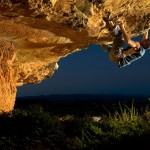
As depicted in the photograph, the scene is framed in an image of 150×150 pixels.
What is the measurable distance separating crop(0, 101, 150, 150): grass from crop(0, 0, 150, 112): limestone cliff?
1981 millimetres

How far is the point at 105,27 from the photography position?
35.2ft

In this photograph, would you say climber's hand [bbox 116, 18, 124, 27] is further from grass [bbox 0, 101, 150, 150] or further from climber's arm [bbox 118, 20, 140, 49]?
grass [bbox 0, 101, 150, 150]

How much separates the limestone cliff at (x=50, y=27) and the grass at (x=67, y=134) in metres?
1.98

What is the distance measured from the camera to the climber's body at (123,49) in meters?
10.0

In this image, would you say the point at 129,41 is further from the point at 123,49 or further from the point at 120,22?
the point at 120,22

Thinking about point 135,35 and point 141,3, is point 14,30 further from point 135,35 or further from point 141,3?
point 135,35

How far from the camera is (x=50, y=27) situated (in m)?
9.62

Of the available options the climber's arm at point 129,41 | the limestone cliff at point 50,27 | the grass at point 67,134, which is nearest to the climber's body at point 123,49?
the climber's arm at point 129,41

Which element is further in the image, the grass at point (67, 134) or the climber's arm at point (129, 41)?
the climber's arm at point (129, 41)

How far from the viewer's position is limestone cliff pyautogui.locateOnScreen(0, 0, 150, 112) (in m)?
8.35

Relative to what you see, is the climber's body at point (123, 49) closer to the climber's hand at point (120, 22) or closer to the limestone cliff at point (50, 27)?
the climber's hand at point (120, 22)

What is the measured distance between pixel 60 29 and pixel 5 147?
347 centimetres

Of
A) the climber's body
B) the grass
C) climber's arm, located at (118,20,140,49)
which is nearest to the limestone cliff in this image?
the climber's body

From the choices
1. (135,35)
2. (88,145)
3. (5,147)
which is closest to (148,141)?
(88,145)
